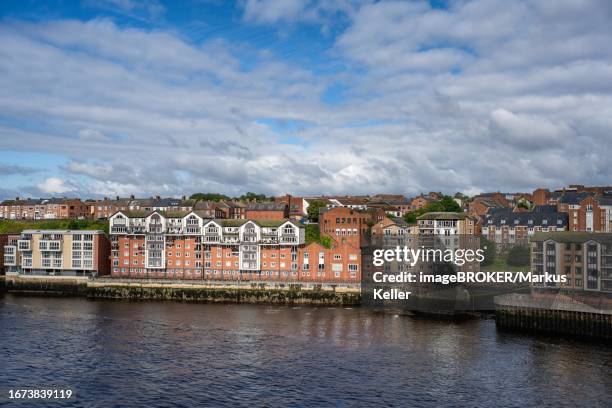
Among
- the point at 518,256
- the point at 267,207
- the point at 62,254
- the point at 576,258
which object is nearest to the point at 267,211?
the point at 267,207

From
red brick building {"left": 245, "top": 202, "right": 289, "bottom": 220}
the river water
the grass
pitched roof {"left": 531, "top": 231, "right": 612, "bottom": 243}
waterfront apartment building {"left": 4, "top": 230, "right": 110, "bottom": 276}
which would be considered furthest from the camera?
the grass

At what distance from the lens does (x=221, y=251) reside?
7456 cm

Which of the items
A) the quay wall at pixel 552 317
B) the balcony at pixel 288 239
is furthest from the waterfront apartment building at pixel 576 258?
the balcony at pixel 288 239

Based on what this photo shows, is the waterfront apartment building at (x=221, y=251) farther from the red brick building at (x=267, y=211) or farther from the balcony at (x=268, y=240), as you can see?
the red brick building at (x=267, y=211)

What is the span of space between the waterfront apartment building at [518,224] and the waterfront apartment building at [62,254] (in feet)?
189

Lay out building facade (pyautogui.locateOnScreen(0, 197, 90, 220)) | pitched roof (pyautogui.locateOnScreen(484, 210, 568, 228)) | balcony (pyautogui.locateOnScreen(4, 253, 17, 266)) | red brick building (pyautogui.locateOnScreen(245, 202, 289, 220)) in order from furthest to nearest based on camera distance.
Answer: building facade (pyautogui.locateOnScreen(0, 197, 90, 220)) → red brick building (pyautogui.locateOnScreen(245, 202, 289, 220)) → pitched roof (pyautogui.locateOnScreen(484, 210, 568, 228)) → balcony (pyautogui.locateOnScreen(4, 253, 17, 266))

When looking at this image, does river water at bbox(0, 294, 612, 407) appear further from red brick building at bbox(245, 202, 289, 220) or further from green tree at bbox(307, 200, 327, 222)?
green tree at bbox(307, 200, 327, 222)

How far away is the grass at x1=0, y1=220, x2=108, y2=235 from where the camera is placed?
98.0 meters

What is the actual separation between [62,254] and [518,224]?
67.5 metres

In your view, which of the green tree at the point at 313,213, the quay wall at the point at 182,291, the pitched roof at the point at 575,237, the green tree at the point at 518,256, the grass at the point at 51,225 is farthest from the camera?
the green tree at the point at 313,213

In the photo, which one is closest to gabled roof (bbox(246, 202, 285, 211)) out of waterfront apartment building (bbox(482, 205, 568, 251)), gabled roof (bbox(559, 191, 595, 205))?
waterfront apartment building (bbox(482, 205, 568, 251))

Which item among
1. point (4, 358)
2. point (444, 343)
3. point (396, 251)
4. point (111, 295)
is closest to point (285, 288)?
point (396, 251)

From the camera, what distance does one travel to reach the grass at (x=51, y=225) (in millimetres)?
98000

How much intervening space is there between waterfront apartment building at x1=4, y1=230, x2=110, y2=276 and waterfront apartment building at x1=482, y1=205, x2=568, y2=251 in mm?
57664
